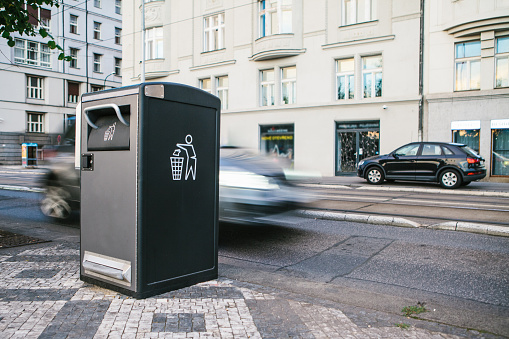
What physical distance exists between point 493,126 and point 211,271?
60.3 feet

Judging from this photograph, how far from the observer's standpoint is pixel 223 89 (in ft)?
89.5

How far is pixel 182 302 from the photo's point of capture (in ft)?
11.5

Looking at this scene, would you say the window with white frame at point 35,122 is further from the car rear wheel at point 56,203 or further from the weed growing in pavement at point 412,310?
the weed growing in pavement at point 412,310

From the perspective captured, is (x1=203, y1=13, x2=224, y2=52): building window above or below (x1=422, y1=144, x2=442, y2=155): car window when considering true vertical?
above

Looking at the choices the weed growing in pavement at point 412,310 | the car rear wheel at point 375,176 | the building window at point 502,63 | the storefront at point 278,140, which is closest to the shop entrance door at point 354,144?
the storefront at point 278,140

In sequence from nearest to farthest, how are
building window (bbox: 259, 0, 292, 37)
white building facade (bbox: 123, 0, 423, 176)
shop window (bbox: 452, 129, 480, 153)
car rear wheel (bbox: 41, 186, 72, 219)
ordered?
car rear wheel (bbox: 41, 186, 72, 219) < shop window (bbox: 452, 129, 480, 153) < white building facade (bbox: 123, 0, 423, 176) < building window (bbox: 259, 0, 292, 37)

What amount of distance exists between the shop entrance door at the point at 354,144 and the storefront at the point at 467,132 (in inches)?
140

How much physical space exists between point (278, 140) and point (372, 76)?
633cm

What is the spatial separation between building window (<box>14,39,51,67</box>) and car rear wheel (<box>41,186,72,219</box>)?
41175 mm

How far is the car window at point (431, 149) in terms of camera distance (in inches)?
603

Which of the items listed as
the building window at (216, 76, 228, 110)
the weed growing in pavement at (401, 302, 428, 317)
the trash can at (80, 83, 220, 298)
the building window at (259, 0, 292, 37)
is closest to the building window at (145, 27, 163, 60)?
the building window at (216, 76, 228, 110)

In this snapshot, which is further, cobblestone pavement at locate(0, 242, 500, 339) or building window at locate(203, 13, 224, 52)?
building window at locate(203, 13, 224, 52)

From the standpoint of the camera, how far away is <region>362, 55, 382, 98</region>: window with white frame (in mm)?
21859

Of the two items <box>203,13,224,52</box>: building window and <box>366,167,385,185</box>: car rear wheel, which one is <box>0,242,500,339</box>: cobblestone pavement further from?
<box>203,13,224,52</box>: building window
